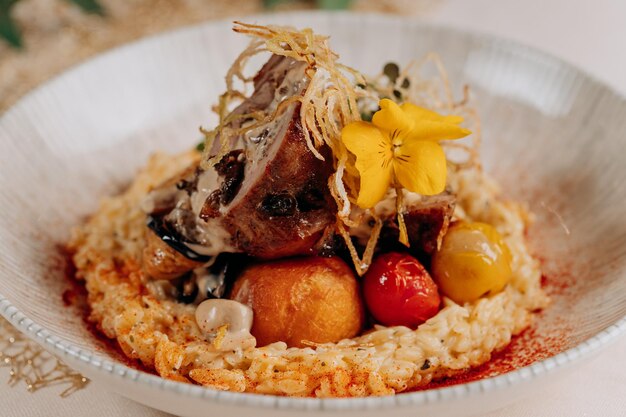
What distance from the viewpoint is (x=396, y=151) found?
10.0ft

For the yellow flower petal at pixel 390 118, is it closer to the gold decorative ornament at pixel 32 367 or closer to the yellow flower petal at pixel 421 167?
the yellow flower petal at pixel 421 167

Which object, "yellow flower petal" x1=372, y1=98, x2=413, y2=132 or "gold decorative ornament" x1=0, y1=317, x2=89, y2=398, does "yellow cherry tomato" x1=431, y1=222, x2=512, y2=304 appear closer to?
"yellow flower petal" x1=372, y1=98, x2=413, y2=132

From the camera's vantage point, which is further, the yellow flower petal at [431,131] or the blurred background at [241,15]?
the blurred background at [241,15]

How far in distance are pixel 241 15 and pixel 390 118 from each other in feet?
11.9

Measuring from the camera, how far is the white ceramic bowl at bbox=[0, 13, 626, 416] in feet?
10.3

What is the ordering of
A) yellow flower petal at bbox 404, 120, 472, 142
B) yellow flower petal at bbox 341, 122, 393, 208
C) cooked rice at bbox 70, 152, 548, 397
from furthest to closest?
1. yellow flower petal at bbox 404, 120, 472, 142
2. yellow flower petal at bbox 341, 122, 393, 208
3. cooked rice at bbox 70, 152, 548, 397

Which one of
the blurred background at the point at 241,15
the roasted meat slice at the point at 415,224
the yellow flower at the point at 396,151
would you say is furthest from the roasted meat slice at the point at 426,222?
the blurred background at the point at 241,15

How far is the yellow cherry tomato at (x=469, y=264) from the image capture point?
3266mm

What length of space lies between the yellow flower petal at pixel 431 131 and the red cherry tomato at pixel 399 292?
1.87 ft

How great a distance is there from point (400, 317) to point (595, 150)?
1.79m

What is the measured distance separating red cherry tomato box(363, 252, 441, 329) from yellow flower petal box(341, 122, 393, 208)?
14.9 inches

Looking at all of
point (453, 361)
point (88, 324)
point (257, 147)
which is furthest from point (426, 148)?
point (88, 324)

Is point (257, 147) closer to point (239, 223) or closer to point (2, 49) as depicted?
point (239, 223)

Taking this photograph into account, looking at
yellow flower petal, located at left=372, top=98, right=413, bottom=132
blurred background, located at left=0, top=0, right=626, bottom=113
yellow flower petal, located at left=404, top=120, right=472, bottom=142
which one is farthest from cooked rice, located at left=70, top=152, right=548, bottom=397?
blurred background, located at left=0, top=0, right=626, bottom=113
